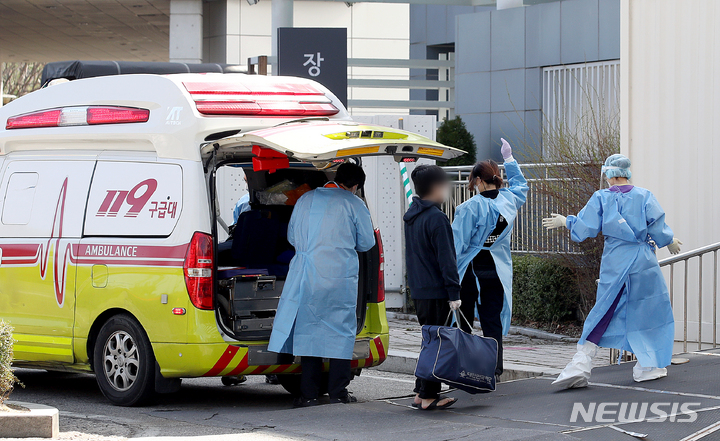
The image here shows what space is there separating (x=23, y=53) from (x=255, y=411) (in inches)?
1069

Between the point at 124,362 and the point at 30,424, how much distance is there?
59.7 inches

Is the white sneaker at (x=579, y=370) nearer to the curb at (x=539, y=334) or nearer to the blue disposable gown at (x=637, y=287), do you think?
the blue disposable gown at (x=637, y=287)

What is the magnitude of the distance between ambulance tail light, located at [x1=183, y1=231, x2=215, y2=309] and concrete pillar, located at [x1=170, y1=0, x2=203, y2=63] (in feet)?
50.0

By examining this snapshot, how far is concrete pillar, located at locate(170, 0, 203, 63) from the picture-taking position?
21.6 meters

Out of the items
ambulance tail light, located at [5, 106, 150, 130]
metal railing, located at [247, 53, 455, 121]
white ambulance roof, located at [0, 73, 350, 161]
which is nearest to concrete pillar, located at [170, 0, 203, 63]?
metal railing, located at [247, 53, 455, 121]

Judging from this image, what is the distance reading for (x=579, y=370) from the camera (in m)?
7.07

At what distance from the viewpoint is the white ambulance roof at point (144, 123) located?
712 cm

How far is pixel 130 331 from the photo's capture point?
23.6 feet

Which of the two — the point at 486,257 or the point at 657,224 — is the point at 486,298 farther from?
the point at 657,224

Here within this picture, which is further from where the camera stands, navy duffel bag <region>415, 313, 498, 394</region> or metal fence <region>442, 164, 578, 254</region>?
metal fence <region>442, 164, 578, 254</region>

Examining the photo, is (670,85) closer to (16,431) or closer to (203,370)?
(203,370)

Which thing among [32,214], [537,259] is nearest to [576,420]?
[32,214]

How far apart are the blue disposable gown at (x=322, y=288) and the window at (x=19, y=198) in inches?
89.6

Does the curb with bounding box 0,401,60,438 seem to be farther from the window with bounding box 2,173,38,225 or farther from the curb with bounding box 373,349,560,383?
the curb with bounding box 373,349,560,383
